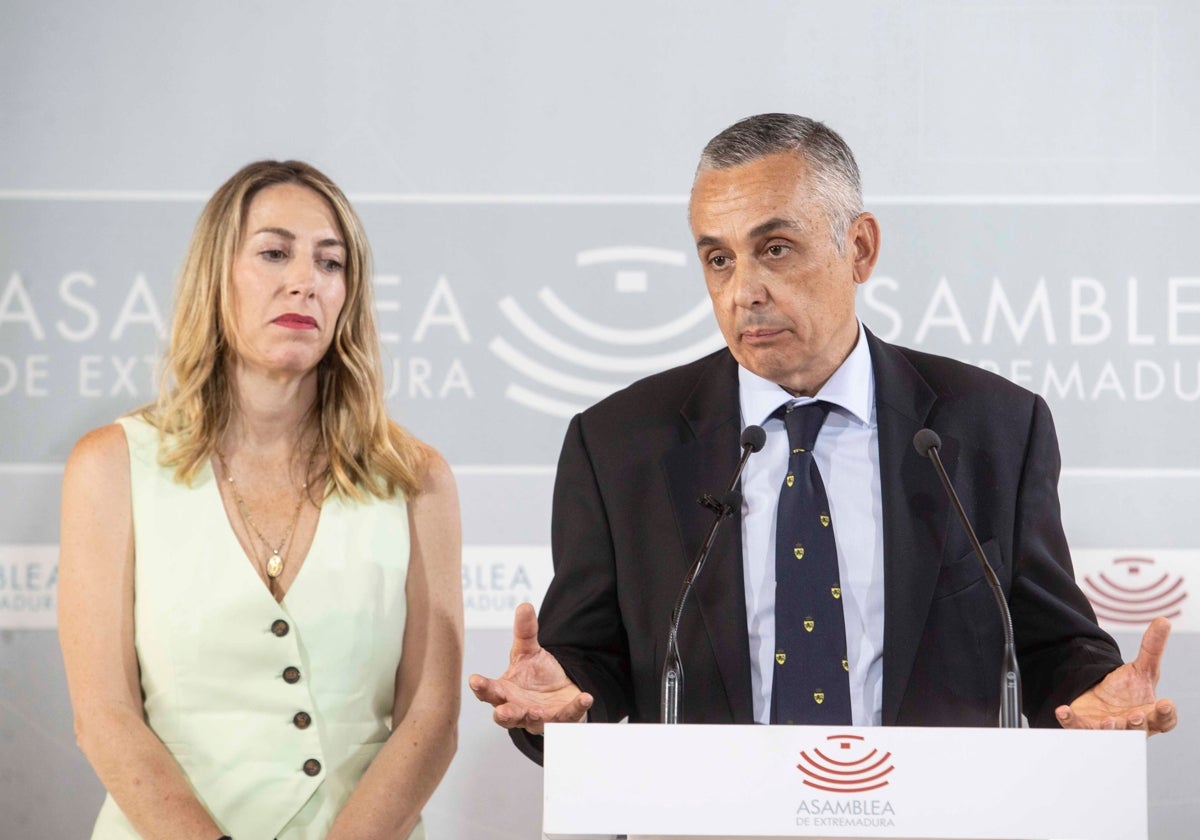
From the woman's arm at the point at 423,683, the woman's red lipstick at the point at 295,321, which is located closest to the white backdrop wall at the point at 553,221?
the woman's arm at the point at 423,683

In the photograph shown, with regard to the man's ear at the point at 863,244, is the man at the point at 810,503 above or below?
below

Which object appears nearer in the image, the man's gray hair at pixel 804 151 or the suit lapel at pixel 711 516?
the suit lapel at pixel 711 516

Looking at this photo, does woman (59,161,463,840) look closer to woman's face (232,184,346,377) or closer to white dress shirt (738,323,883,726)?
woman's face (232,184,346,377)

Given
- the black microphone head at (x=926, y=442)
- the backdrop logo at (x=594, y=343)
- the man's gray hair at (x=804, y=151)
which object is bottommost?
the black microphone head at (x=926, y=442)

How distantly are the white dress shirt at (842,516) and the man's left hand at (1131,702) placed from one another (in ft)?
1.40

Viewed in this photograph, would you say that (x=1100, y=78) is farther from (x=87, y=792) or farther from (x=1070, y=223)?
(x=87, y=792)

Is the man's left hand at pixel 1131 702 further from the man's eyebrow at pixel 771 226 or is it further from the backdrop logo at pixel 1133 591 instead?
the backdrop logo at pixel 1133 591

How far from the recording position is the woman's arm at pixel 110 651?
2781 millimetres

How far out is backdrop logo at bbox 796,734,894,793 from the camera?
5.82 feet

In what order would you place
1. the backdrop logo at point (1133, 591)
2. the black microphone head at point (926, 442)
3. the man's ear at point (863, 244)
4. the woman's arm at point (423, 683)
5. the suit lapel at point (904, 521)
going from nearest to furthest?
the black microphone head at point (926, 442), the suit lapel at point (904, 521), the man's ear at point (863, 244), the woman's arm at point (423, 683), the backdrop logo at point (1133, 591)

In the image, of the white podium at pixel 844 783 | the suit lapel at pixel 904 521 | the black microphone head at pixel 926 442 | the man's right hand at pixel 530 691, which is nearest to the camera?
the white podium at pixel 844 783

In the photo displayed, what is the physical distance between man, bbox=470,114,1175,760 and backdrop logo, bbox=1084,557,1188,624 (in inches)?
46.4

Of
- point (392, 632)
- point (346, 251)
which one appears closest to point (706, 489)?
point (392, 632)

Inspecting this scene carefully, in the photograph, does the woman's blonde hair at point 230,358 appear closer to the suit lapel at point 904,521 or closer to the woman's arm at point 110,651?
the woman's arm at point 110,651
